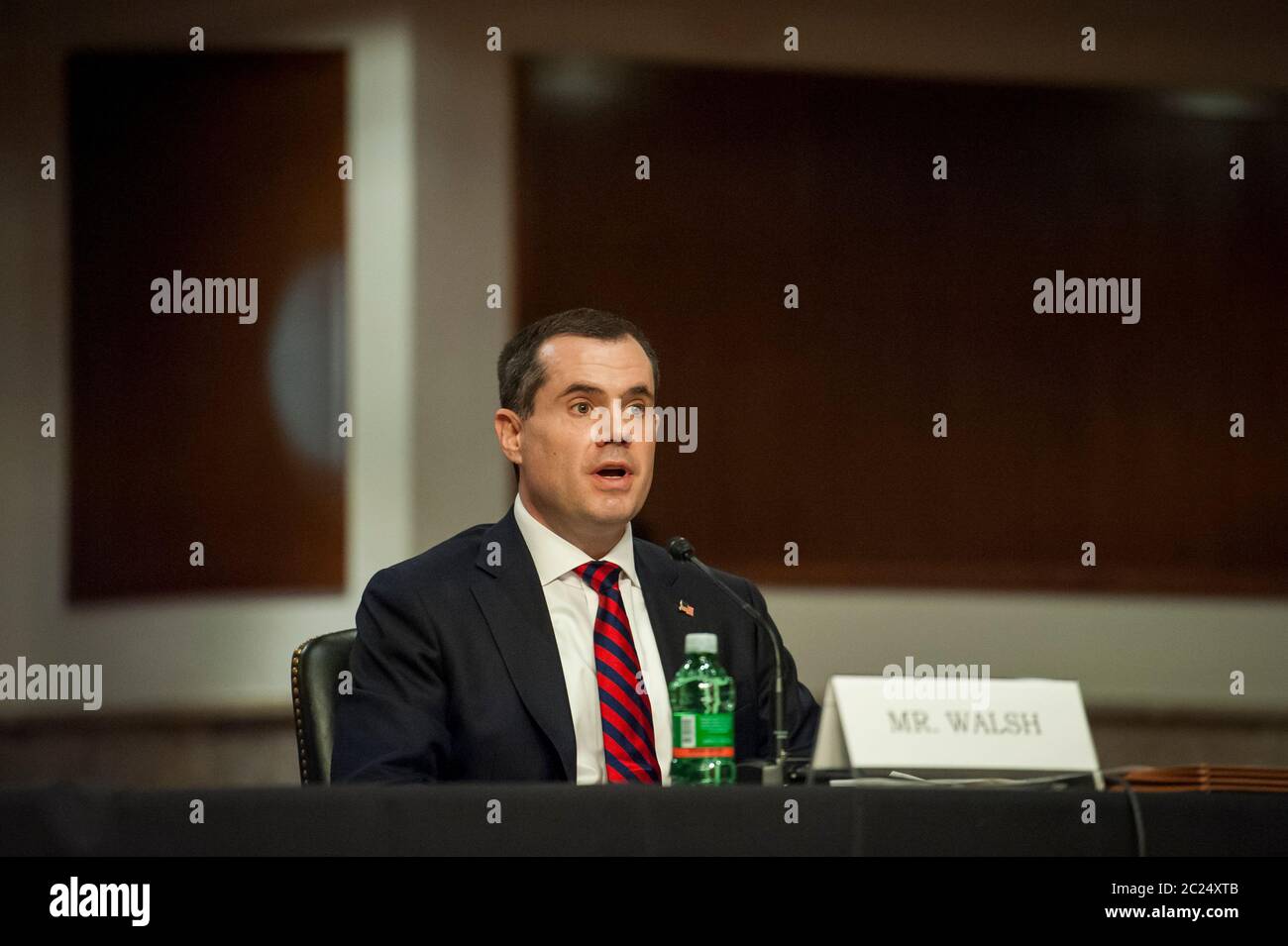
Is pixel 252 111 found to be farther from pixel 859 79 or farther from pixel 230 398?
pixel 859 79

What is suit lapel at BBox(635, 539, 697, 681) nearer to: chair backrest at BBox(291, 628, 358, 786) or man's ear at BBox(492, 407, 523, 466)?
man's ear at BBox(492, 407, 523, 466)

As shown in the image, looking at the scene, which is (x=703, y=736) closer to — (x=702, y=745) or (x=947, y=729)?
(x=702, y=745)

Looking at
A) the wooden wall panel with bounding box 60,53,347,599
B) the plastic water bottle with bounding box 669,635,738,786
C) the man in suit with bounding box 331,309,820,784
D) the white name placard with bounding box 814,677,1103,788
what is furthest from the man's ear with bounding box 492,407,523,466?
the wooden wall panel with bounding box 60,53,347,599

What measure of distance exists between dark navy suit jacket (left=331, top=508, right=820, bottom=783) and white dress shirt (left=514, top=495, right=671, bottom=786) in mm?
24

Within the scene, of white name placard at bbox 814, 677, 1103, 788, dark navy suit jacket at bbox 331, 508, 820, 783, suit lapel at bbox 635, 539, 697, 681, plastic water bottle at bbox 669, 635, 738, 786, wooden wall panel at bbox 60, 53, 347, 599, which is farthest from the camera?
wooden wall panel at bbox 60, 53, 347, 599

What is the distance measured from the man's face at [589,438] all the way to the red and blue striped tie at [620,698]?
12 cm

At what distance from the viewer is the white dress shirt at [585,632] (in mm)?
2320

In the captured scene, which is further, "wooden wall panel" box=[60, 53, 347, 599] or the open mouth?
"wooden wall panel" box=[60, 53, 347, 599]

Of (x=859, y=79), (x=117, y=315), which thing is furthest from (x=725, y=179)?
(x=117, y=315)

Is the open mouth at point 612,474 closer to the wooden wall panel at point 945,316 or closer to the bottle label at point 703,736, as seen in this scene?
the bottle label at point 703,736

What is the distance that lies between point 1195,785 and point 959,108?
3576mm

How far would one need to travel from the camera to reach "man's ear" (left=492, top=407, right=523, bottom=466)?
2596 mm

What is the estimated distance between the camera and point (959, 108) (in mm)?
5086

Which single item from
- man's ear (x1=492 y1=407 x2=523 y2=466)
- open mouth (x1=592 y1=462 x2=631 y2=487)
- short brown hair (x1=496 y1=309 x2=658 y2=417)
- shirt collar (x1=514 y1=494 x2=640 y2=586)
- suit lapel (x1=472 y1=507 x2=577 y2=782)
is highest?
Answer: short brown hair (x1=496 y1=309 x2=658 y2=417)
